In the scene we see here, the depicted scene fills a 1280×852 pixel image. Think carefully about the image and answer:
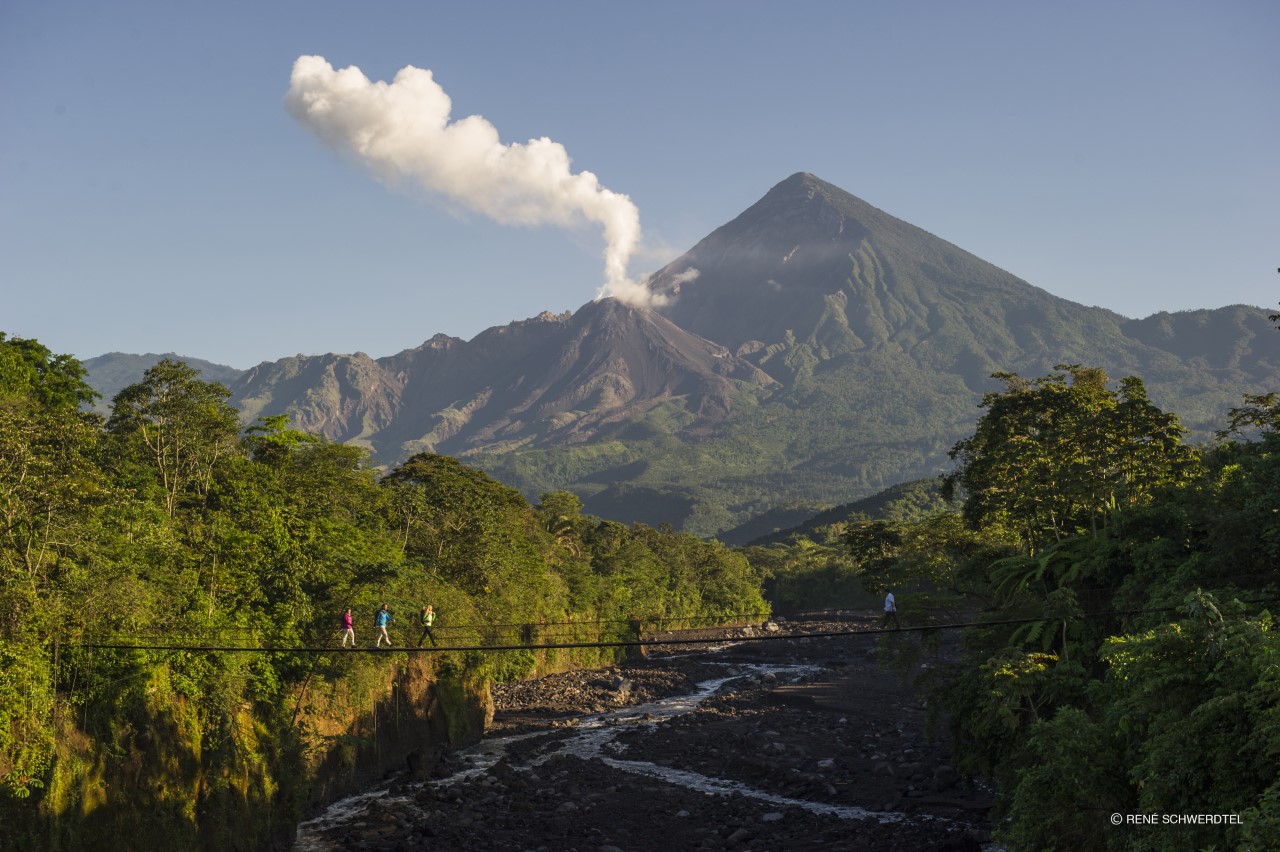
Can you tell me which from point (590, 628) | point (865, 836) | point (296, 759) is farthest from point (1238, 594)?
point (590, 628)

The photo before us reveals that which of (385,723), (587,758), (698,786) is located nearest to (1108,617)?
(698,786)

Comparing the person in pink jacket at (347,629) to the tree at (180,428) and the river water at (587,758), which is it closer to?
the river water at (587,758)

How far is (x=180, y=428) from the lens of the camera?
23797 millimetres

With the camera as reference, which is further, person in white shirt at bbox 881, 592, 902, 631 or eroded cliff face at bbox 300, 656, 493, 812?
person in white shirt at bbox 881, 592, 902, 631

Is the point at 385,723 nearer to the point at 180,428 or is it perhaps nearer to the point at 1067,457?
the point at 180,428

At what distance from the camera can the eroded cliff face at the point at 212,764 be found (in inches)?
639

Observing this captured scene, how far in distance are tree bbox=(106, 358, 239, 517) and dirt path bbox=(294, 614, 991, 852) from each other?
949cm

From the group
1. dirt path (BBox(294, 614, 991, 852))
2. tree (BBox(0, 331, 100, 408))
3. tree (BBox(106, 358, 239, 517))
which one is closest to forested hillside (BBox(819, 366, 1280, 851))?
dirt path (BBox(294, 614, 991, 852))

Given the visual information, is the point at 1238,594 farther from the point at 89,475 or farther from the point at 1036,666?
the point at 89,475

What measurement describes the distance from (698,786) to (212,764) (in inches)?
534

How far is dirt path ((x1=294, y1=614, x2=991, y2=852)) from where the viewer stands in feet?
72.1

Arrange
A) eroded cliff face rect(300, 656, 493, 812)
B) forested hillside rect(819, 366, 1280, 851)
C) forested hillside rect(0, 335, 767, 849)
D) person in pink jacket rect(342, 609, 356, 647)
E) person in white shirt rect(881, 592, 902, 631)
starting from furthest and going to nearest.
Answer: person in white shirt rect(881, 592, 902, 631) → eroded cliff face rect(300, 656, 493, 812) → person in pink jacket rect(342, 609, 356, 647) → forested hillside rect(0, 335, 767, 849) → forested hillside rect(819, 366, 1280, 851)

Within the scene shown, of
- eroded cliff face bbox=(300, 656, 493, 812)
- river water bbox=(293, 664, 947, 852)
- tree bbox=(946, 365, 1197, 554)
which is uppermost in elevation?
tree bbox=(946, 365, 1197, 554)

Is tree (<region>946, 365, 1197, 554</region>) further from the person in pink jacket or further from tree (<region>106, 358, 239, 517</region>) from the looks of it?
tree (<region>106, 358, 239, 517</region>)
